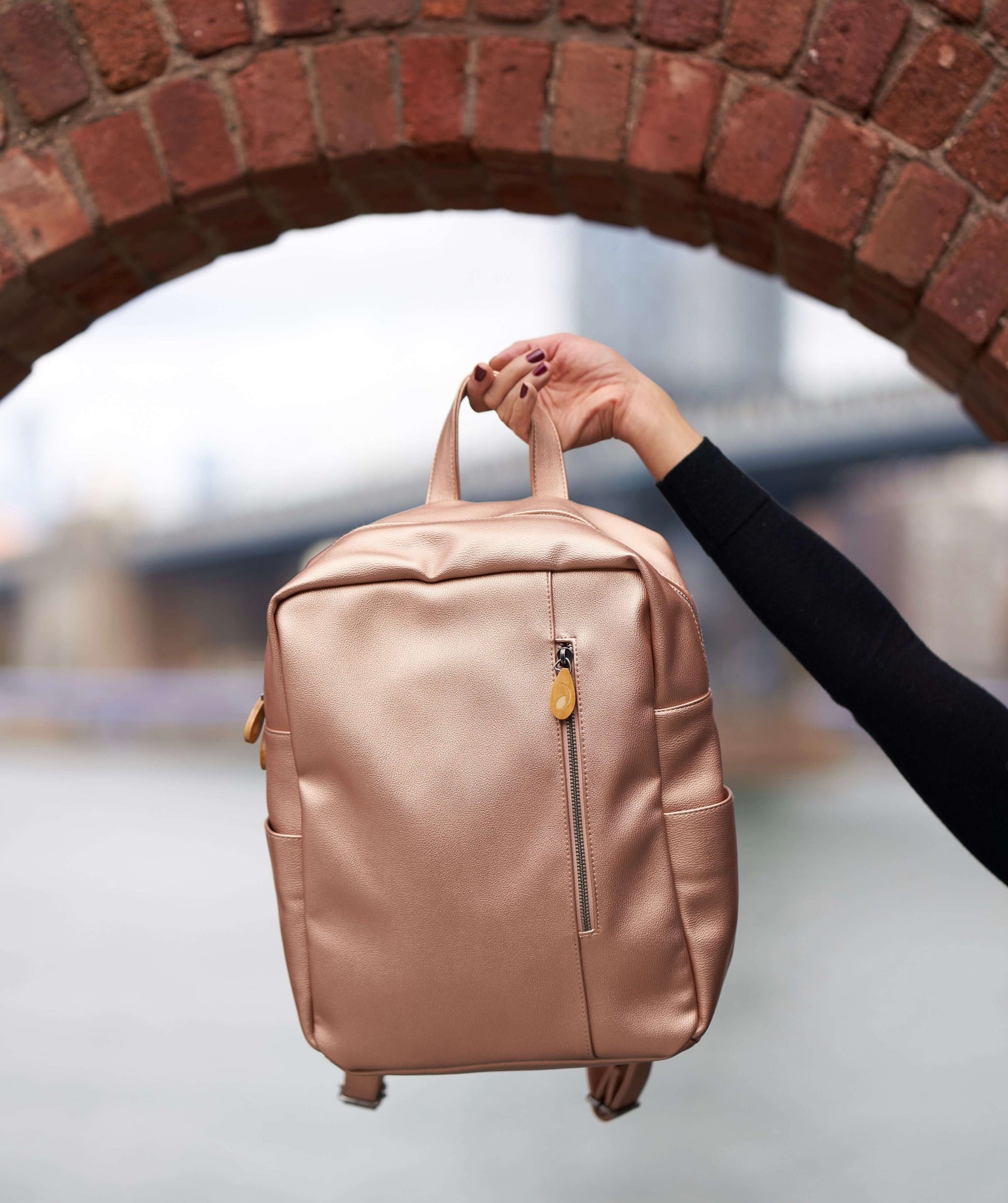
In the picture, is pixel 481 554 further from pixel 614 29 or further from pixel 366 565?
pixel 614 29

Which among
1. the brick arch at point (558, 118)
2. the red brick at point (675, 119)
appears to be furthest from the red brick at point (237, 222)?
the red brick at point (675, 119)

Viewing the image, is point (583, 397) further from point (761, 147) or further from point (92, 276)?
point (92, 276)

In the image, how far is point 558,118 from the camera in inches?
45.0

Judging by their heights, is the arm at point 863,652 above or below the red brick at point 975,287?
below

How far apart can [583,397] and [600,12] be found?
0.44 meters

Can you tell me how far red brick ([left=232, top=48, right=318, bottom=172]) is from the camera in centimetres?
116

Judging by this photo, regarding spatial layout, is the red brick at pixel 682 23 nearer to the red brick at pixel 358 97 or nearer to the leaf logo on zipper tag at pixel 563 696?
the red brick at pixel 358 97

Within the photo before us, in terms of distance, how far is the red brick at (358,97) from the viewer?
116cm

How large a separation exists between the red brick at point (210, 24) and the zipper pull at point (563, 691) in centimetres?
77

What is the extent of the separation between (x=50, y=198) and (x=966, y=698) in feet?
3.38

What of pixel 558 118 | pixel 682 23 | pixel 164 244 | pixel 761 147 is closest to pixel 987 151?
pixel 761 147

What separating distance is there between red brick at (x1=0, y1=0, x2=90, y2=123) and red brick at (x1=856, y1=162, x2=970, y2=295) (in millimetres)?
853

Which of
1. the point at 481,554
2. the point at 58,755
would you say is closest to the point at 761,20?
the point at 481,554

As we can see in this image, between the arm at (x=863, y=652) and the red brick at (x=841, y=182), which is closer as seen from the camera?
the arm at (x=863, y=652)
